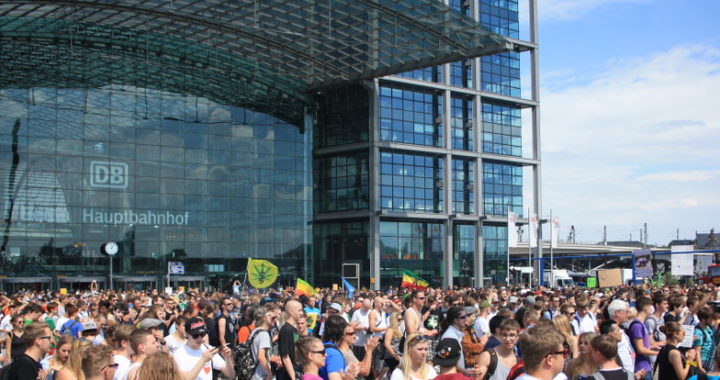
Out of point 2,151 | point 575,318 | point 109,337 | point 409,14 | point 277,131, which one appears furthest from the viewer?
point 277,131

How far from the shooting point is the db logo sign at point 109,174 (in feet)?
155

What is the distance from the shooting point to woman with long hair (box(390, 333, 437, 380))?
268 inches

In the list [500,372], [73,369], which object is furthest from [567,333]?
[73,369]

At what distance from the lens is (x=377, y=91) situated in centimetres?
5222

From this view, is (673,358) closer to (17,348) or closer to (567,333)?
(567,333)

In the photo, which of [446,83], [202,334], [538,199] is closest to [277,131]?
[446,83]

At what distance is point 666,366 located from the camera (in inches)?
342

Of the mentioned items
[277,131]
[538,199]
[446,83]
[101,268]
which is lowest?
[101,268]

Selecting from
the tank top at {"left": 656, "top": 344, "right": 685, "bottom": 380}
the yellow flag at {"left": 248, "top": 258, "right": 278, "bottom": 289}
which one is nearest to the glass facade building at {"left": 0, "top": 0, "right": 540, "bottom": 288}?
the yellow flag at {"left": 248, "top": 258, "right": 278, "bottom": 289}

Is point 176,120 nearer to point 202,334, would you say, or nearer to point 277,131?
point 277,131

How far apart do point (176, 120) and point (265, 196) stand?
7760 mm

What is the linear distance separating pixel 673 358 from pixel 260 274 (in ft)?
90.5

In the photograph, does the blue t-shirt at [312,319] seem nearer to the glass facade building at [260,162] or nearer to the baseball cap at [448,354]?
the baseball cap at [448,354]

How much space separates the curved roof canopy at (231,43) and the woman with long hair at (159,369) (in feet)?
116
